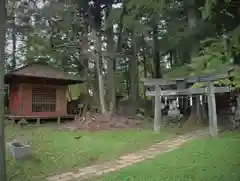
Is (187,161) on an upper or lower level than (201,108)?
lower

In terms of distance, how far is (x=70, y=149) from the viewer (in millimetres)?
8406

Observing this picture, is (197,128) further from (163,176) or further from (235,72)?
(235,72)

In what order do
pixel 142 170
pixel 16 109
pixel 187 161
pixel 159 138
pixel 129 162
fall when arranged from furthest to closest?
1. pixel 16 109
2. pixel 159 138
3. pixel 129 162
4. pixel 187 161
5. pixel 142 170

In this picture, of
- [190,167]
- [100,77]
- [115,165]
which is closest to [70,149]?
[115,165]

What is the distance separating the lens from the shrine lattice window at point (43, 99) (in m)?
15.0

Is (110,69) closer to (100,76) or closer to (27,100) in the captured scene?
(100,76)

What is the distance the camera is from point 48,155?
768cm

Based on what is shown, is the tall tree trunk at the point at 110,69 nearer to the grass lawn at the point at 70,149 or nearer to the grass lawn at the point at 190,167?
the grass lawn at the point at 70,149

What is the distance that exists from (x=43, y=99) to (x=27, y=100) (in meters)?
0.93

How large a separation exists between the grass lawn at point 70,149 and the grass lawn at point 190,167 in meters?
1.65

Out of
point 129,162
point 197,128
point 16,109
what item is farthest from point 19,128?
point 197,128

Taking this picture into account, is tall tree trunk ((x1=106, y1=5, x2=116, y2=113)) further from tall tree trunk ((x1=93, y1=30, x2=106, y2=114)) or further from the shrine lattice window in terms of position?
the shrine lattice window

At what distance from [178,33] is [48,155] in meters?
9.36

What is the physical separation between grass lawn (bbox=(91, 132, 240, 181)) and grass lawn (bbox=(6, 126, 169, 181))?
1.65m
